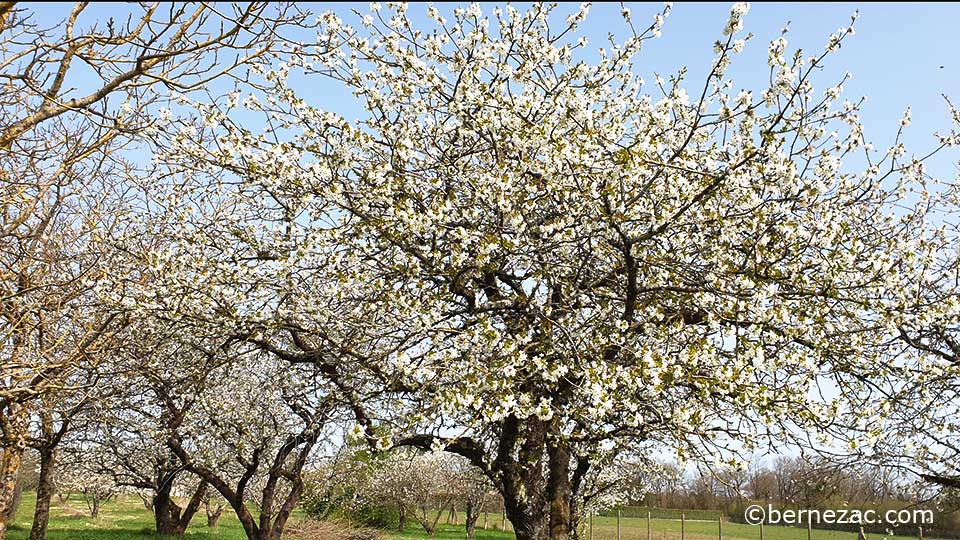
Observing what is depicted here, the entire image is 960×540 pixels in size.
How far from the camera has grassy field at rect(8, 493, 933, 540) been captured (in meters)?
18.8

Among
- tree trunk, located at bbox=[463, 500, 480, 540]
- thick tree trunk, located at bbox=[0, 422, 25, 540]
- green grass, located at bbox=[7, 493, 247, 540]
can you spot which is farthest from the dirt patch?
thick tree trunk, located at bbox=[0, 422, 25, 540]

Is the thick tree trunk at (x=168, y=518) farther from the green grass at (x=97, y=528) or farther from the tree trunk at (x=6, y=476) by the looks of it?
the tree trunk at (x=6, y=476)

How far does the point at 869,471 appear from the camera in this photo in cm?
775

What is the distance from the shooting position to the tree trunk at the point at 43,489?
11101mm

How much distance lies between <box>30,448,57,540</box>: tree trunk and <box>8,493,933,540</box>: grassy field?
3737 millimetres

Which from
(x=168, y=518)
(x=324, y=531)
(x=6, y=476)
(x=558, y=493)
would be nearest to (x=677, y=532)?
(x=324, y=531)

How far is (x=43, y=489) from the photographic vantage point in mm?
11797

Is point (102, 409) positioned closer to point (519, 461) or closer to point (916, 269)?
point (519, 461)

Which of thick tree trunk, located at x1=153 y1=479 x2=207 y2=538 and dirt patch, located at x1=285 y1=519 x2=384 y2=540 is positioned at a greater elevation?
thick tree trunk, located at x1=153 y1=479 x2=207 y2=538

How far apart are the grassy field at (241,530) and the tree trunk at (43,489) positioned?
12.3 ft

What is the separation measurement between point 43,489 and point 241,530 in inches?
537

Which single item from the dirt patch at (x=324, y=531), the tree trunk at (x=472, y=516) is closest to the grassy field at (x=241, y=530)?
the tree trunk at (x=472, y=516)

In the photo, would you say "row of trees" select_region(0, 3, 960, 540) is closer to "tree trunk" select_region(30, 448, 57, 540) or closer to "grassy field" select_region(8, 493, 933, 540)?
"tree trunk" select_region(30, 448, 57, 540)

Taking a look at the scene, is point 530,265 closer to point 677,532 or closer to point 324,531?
point 324,531
